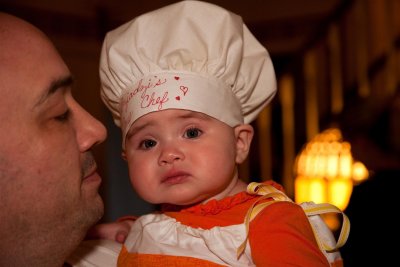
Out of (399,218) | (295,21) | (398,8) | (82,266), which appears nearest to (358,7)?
(398,8)

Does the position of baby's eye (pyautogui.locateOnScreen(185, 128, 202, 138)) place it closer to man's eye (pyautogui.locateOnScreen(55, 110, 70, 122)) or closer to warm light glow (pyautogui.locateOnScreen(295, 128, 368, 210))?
man's eye (pyautogui.locateOnScreen(55, 110, 70, 122))

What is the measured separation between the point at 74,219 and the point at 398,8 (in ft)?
14.4

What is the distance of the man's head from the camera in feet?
4.52

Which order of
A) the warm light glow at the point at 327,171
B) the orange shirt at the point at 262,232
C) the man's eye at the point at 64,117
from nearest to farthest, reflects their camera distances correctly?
the orange shirt at the point at 262,232
the man's eye at the point at 64,117
the warm light glow at the point at 327,171

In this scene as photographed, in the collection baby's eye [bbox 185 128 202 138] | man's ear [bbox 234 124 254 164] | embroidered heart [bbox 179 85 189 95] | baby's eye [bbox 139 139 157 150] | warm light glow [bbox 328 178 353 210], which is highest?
embroidered heart [bbox 179 85 189 95]

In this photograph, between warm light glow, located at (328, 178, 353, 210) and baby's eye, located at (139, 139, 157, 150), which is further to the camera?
warm light glow, located at (328, 178, 353, 210)

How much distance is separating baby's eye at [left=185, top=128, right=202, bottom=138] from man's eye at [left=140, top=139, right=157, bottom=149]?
10 cm

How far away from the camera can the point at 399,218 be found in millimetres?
2533

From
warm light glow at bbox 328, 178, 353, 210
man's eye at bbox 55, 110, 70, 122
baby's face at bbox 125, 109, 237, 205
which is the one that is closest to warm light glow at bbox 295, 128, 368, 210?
warm light glow at bbox 328, 178, 353, 210

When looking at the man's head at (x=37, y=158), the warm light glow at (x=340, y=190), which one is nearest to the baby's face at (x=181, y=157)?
the man's head at (x=37, y=158)

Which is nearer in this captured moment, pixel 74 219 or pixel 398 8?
pixel 74 219

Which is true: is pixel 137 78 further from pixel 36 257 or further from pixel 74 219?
pixel 36 257

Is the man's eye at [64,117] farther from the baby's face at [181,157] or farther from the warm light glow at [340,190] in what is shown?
the warm light glow at [340,190]

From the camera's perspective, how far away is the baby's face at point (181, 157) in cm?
153
